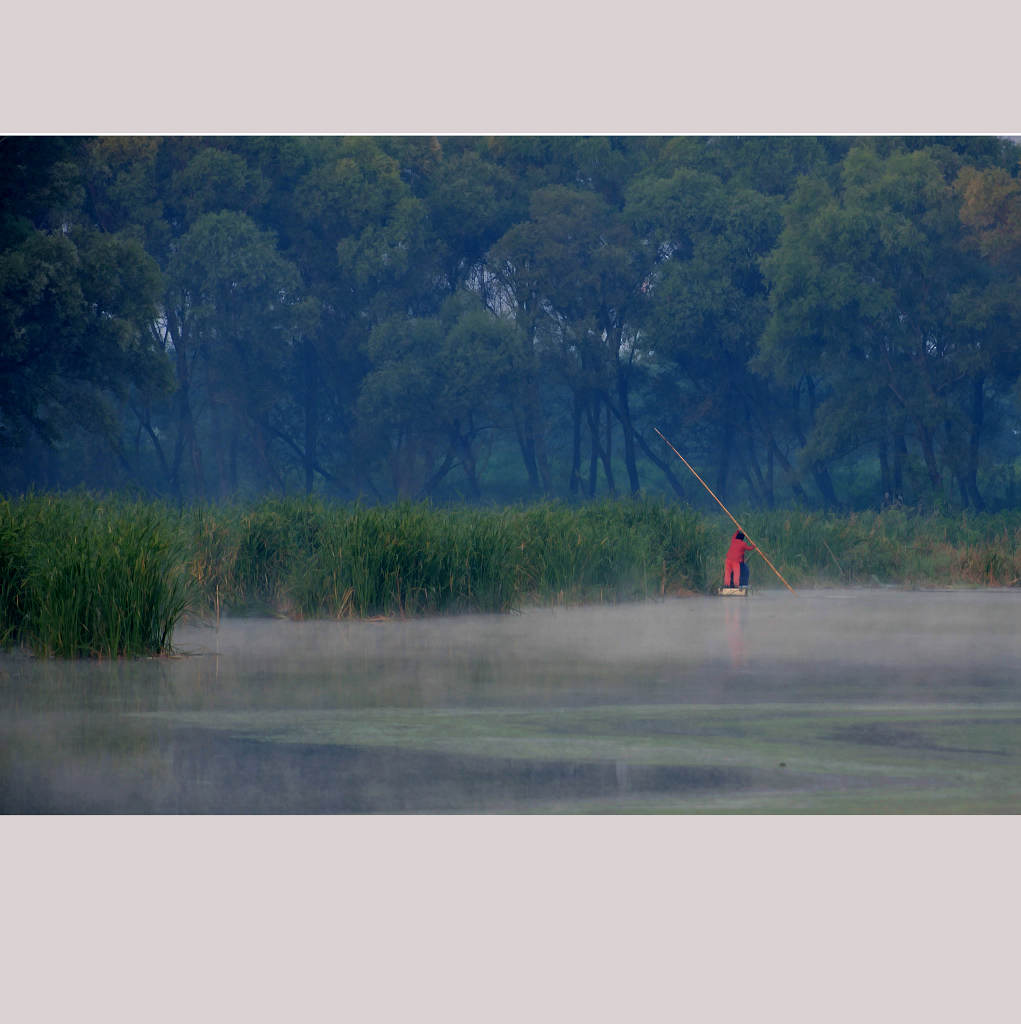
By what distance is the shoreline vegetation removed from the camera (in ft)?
33.3

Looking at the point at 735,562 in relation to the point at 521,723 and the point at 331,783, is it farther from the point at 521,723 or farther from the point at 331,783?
the point at 331,783

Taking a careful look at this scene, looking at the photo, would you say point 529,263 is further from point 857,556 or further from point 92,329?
point 857,556

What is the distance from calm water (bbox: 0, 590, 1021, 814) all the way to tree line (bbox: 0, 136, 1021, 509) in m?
17.1

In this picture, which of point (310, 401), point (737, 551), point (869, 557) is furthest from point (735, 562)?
point (310, 401)

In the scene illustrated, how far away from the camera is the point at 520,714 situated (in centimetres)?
821

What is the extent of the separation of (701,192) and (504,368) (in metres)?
5.82

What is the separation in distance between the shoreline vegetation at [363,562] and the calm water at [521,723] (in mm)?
518

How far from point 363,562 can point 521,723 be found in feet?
18.8

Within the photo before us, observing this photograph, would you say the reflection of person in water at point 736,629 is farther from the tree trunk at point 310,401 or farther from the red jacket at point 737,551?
the tree trunk at point 310,401

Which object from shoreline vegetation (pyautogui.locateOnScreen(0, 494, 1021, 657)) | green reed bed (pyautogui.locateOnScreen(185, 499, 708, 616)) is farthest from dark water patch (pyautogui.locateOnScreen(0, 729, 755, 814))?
green reed bed (pyautogui.locateOnScreen(185, 499, 708, 616))

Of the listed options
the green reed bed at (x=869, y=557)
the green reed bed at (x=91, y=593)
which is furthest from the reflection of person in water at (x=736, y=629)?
the green reed bed at (x=91, y=593)

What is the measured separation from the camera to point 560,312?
31.8 metres

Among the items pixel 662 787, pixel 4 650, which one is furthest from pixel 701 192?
pixel 662 787

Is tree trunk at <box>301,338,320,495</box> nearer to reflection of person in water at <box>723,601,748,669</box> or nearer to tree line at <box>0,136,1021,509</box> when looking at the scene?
tree line at <box>0,136,1021,509</box>
